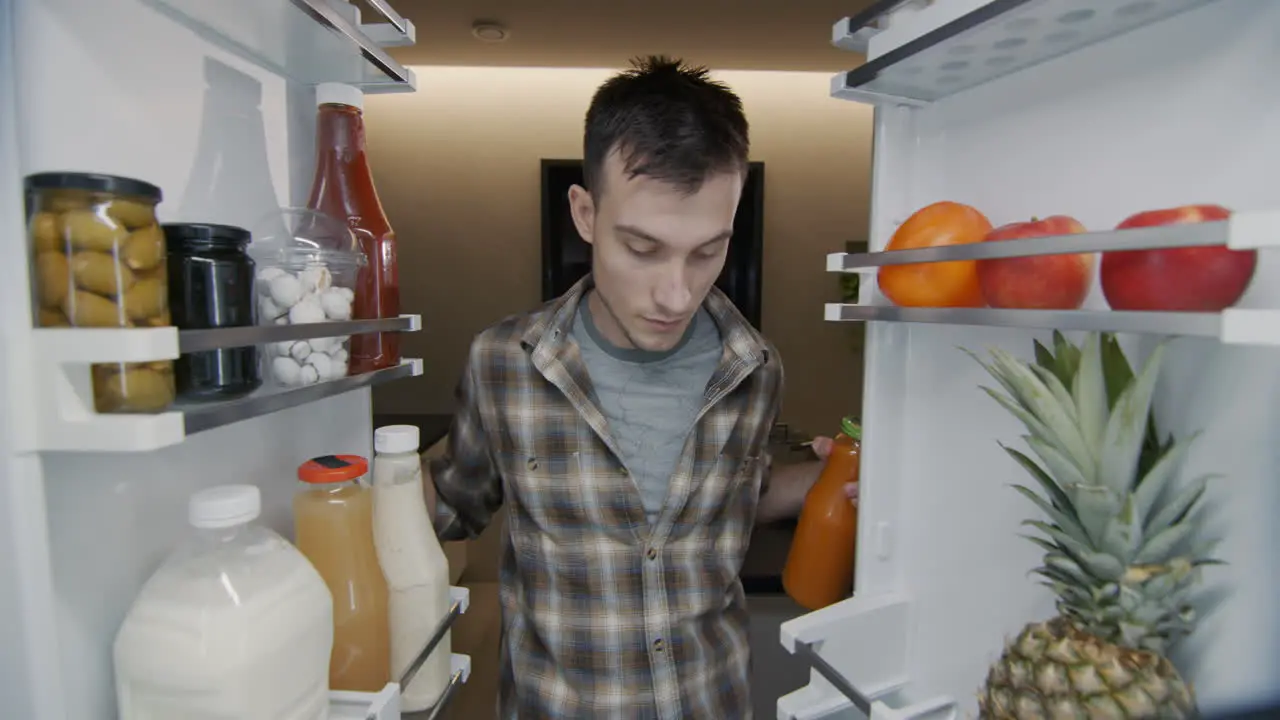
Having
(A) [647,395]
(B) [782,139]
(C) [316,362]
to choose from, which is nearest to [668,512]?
(A) [647,395]

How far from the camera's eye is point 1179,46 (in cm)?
51

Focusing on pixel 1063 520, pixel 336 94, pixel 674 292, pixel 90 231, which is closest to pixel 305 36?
pixel 336 94

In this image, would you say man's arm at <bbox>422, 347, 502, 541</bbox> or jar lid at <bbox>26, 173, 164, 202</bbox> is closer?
jar lid at <bbox>26, 173, 164, 202</bbox>

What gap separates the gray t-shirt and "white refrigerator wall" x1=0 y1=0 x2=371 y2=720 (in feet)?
1.25

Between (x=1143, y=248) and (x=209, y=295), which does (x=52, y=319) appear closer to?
(x=209, y=295)

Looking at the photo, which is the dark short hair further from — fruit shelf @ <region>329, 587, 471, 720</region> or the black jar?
fruit shelf @ <region>329, 587, 471, 720</region>

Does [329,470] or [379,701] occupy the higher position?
[329,470]

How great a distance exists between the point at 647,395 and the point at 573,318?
0.15 m

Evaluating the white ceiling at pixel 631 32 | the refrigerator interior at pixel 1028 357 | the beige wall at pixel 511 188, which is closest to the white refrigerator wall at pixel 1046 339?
the refrigerator interior at pixel 1028 357

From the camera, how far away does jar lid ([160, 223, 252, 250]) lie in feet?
1.44

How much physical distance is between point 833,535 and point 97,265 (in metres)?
0.83

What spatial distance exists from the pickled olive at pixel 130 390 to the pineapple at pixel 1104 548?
2.02 ft

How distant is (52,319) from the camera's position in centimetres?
38

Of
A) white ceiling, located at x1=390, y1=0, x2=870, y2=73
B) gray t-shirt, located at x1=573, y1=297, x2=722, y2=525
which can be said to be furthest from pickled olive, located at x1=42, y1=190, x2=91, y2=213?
white ceiling, located at x1=390, y1=0, x2=870, y2=73
